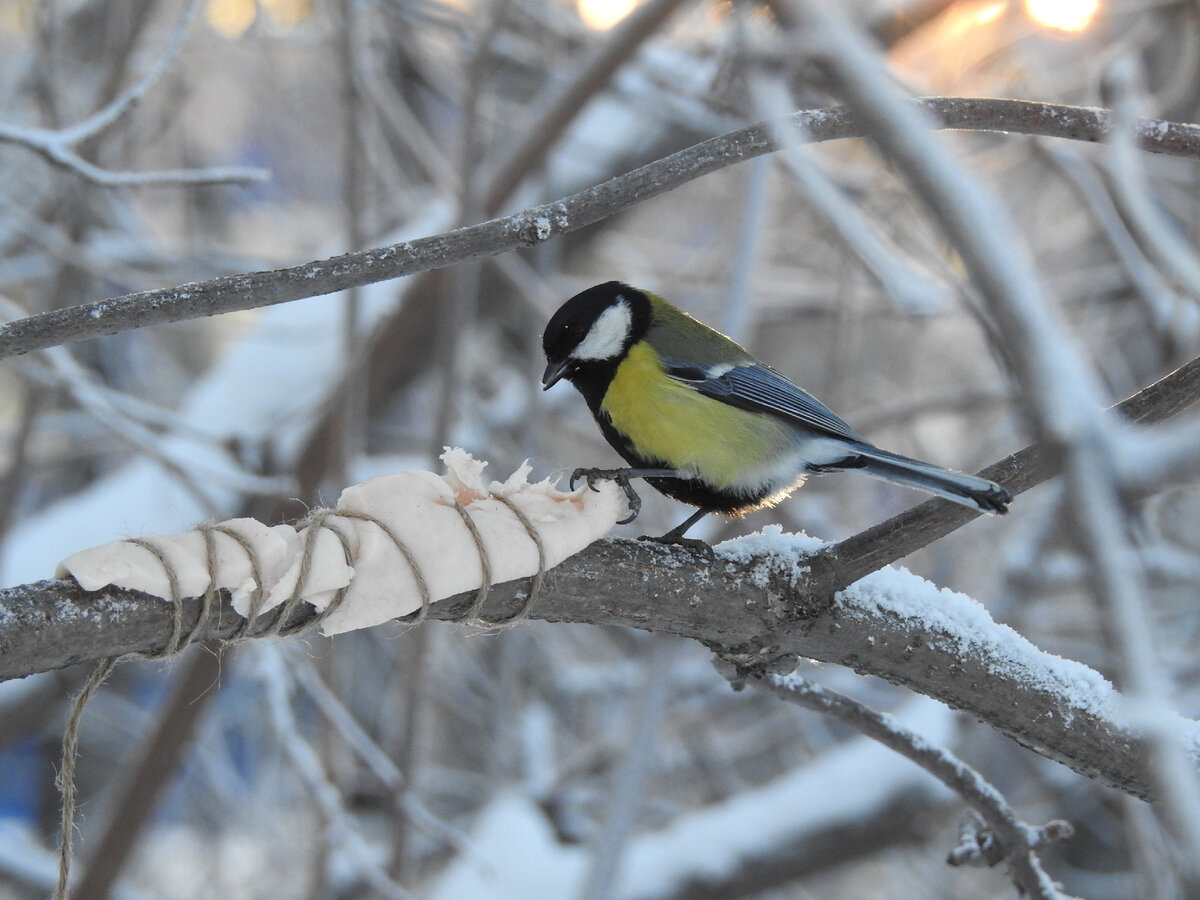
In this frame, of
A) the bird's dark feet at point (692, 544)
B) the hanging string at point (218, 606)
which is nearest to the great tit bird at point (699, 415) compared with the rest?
the bird's dark feet at point (692, 544)

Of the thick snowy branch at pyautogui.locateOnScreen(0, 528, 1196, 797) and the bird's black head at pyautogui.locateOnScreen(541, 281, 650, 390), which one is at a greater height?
the bird's black head at pyautogui.locateOnScreen(541, 281, 650, 390)

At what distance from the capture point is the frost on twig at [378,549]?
104cm

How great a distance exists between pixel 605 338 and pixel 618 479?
0.52 meters

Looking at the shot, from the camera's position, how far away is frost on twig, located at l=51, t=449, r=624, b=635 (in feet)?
3.42

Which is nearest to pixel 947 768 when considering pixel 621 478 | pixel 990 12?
pixel 621 478

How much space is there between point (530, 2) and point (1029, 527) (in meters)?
2.63

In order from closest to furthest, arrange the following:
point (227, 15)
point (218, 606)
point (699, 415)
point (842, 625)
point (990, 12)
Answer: point (218, 606), point (842, 625), point (699, 415), point (990, 12), point (227, 15)

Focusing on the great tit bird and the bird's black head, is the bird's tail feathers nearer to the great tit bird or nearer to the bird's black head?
the great tit bird

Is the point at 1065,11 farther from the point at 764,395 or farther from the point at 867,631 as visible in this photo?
the point at 867,631

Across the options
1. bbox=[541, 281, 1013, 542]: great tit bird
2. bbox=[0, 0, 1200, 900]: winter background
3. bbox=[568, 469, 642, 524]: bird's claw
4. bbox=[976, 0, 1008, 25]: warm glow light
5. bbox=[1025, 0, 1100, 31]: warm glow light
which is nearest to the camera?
bbox=[568, 469, 642, 524]: bird's claw

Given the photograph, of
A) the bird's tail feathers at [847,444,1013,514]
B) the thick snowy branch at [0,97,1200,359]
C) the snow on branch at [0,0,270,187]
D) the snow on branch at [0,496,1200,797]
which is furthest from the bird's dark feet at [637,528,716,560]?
the snow on branch at [0,0,270,187]

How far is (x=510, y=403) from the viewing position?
14.5 ft

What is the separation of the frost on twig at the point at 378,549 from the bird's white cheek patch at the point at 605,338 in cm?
61

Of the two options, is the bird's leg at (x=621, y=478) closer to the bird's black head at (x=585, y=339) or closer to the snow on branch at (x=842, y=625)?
the snow on branch at (x=842, y=625)
